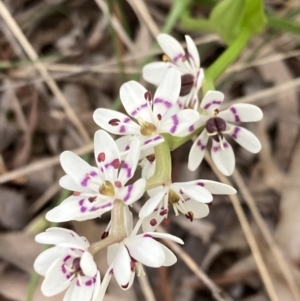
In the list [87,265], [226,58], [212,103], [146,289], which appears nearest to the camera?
[87,265]

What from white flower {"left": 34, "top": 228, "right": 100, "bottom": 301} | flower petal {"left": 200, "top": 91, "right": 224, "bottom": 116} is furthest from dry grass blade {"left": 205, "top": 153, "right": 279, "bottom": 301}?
white flower {"left": 34, "top": 228, "right": 100, "bottom": 301}

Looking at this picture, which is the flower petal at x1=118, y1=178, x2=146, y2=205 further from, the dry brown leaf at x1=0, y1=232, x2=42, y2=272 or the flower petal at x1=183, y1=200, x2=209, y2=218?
the dry brown leaf at x1=0, y1=232, x2=42, y2=272

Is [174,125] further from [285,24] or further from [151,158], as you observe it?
[285,24]

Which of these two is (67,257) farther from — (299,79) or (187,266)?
(299,79)

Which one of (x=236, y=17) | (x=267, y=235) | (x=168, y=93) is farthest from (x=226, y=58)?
(x=267, y=235)

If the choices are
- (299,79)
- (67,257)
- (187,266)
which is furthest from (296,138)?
(67,257)

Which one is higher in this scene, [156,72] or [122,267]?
[156,72]

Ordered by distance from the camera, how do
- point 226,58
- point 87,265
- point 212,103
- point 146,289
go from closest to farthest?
1. point 87,265
2. point 212,103
3. point 226,58
4. point 146,289

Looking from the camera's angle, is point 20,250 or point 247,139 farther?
point 20,250
